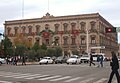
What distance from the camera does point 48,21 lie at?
114062 millimetres

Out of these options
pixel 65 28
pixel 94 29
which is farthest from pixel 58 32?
pixel 94 29

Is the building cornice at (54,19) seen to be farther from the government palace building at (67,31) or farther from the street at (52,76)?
the street at (52,76)

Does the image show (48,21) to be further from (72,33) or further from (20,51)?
(20,51)

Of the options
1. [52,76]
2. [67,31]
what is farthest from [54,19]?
[52,76]

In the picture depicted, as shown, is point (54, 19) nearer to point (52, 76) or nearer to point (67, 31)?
point (67, 31)

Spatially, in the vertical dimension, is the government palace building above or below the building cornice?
below

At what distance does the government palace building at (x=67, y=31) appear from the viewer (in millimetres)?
106125

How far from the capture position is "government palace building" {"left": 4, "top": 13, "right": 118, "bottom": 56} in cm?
10612

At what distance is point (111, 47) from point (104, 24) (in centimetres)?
1739

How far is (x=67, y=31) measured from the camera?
367 ft

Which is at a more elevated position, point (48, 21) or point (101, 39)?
point (48, 21)

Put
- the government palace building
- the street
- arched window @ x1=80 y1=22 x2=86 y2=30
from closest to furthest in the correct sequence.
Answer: the street
the government palace building
arched window @ x1=80 y1=22 x2=86 y2=30

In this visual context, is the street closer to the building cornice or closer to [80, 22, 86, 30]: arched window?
the building cornice

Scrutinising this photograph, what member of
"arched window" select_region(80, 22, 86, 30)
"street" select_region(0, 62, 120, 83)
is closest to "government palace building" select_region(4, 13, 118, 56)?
"arched window" select_region(80, 22, 86, 30)
